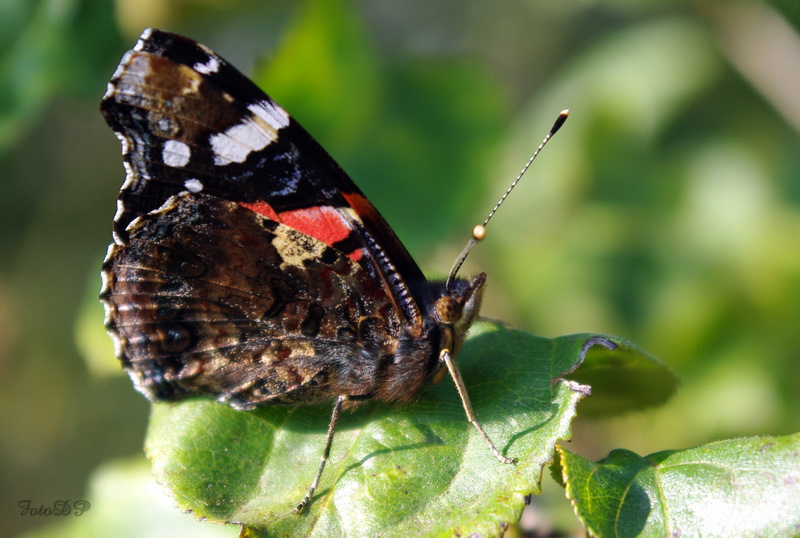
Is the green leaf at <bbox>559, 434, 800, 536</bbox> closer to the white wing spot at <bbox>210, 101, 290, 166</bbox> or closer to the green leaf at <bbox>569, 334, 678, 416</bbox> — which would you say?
the green leaf at <bbox>569, 334, 678, 416</bbox>

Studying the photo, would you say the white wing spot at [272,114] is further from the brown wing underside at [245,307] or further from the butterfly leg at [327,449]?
the butterfly leg at [327,449]

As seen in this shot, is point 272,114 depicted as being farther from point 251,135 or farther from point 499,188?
point 499,188

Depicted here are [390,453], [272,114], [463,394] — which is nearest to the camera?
[390,453]

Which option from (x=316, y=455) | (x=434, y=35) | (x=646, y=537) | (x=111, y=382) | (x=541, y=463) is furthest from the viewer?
(x=434, y=35)

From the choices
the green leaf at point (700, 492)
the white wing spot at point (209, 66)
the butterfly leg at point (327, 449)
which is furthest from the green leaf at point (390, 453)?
the white wing spot at point (209, 66)

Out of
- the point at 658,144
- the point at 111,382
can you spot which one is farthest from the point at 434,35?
the point at 111,382

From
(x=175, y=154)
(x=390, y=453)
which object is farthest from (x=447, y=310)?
(x=175, y=154)

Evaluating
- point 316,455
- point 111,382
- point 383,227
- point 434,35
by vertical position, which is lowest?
point 111,382

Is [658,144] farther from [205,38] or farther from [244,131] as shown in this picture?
[244,131]
